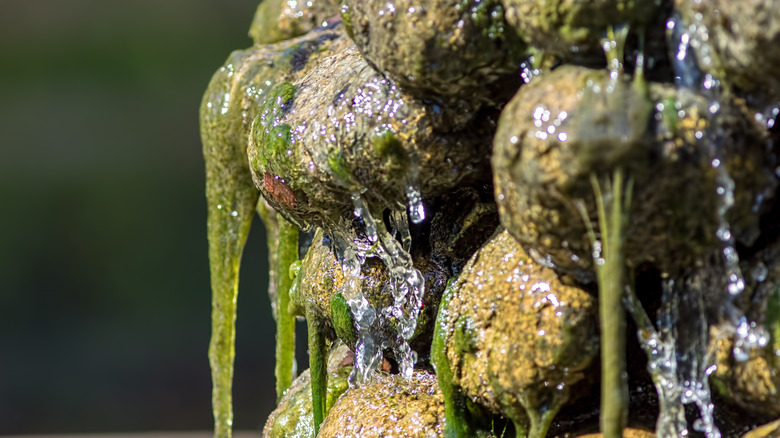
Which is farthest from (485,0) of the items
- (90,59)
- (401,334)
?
(90,59)

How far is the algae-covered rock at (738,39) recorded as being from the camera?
1260 mm

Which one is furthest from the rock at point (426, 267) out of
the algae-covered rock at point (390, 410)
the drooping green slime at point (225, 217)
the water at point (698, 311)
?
the water at point (698, 311)

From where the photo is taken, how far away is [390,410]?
200 centimetres

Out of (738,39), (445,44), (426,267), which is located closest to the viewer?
(738,39)

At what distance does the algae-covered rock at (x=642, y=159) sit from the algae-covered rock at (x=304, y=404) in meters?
1.13

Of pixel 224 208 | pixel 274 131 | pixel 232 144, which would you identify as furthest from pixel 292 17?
pixel 274 131

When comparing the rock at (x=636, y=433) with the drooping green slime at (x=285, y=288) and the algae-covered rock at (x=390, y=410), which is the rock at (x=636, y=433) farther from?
the drooping green slime at (x=285, y=288)

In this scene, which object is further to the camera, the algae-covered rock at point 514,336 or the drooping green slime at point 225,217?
the drooping green slime at point 225,217

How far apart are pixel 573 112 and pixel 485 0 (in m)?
0.32

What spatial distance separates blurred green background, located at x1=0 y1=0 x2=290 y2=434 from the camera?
24.1 ft

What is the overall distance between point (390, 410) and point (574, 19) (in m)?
→ 1.02

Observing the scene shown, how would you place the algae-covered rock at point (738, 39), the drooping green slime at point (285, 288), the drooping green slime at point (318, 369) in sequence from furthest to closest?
the drooping green slime at point (285, 288), the drooping green slime at point (318, 369), the algae-covered rock at point (738, 39)

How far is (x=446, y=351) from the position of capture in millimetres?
1776

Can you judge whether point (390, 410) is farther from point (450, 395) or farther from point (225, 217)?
point (225, 217)
